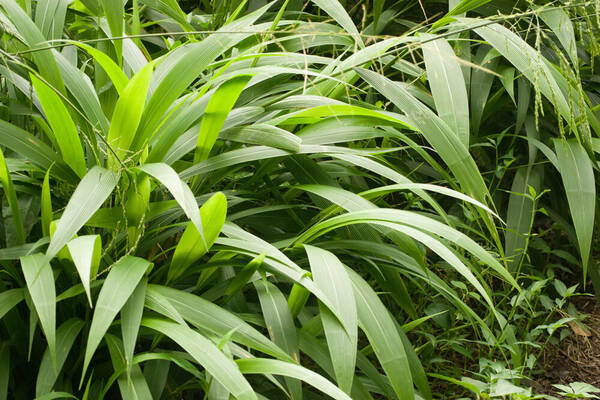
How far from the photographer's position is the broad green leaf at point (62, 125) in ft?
2.79

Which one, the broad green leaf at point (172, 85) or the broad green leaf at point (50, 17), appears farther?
the broad green leaf at point (50, 17)

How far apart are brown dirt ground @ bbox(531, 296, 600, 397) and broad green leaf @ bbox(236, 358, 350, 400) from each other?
0.69 metres

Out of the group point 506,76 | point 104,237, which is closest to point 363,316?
point 104,237

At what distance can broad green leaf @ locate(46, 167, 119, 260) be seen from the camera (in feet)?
2.29

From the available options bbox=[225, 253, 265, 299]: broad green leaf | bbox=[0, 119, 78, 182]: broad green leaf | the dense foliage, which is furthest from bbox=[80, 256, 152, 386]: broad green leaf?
bbox=[0, 119, 78, 182]: broad green leaf

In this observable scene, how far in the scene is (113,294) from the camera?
2.37ft

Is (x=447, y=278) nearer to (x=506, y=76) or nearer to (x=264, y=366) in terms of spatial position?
(x=506, y=76)

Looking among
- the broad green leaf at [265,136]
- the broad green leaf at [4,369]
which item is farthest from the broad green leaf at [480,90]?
the broad green leaf at [4,369]

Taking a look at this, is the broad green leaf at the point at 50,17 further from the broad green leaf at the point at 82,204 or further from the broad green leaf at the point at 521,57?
the broad green leaf at the point at 521,57

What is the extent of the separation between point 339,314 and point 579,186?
0.67 meters

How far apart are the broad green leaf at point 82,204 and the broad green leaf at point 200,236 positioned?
4.7 inches

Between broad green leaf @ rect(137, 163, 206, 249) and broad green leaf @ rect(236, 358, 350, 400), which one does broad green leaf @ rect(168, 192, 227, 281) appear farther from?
broad green leaf @ rect(236, 358, 350, 400)

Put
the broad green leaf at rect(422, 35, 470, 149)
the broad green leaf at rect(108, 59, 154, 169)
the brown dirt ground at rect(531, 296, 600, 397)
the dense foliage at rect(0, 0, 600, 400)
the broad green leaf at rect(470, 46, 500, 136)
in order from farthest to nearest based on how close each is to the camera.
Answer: the broad green leaf at rect(470, 46, 500, 136) → the brown dirt ground at rect(531, 296, 600, 397) → the broad green leaf at rect(422, 35, 470, 149) → the broad green leaf at rect(108, 59, 154, 169) → the dense foliage at rect(0, 0, 600, 400)

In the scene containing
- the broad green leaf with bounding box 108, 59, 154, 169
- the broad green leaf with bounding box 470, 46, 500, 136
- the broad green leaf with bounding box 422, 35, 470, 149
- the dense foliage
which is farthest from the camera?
the broad green leaf with bounding box 470, 46, 500, 136
